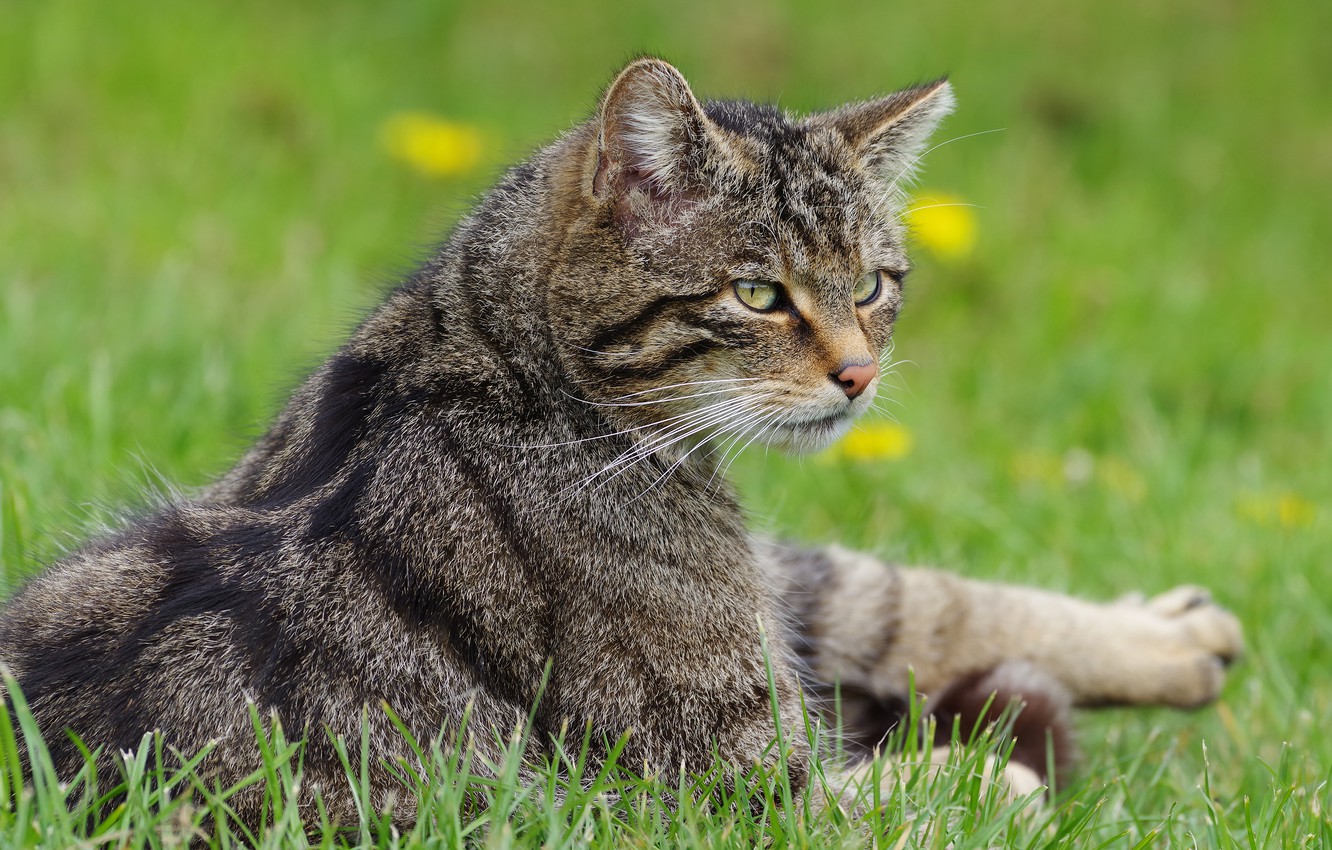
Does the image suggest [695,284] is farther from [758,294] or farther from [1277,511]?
[1277,511]

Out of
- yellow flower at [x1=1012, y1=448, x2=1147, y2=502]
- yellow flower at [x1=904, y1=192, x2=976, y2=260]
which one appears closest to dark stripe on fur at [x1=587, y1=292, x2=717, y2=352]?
yellow flower at [x1=1012, y1=448, x2=1147, y2=502]

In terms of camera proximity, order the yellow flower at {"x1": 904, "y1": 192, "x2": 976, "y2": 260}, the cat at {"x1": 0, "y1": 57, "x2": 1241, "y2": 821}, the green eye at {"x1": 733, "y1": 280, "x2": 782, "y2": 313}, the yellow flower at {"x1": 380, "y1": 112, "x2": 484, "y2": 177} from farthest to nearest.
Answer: the yellow flower at {"x1": 380, "y1": 112, "x2": 484, "y2": 177}, the yellow flower at {"x1": 904, "y1": 192, "x2": 976, "y2": 260}, the green eye at {"x1": 733, "y1": 280, "x2": 782, "y2": 313}, the cat at {"x1": 0, "y1": 57, "x2": 1241, "y2": 821}

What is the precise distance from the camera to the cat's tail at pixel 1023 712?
3.02m

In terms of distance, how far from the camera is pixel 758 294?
8.77 ft

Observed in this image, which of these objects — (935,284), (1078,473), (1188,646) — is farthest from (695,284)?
(935,284)

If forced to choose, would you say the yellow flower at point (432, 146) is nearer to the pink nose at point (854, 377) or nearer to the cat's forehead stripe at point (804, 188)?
the cat's forehead stripe at point (804, 188)

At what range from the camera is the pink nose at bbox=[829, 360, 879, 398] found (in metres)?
2.67

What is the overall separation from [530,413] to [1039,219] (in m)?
4.72

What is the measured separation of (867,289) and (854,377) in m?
0.31

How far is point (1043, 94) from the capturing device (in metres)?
7.50

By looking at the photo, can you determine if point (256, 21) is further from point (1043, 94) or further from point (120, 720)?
point (120, 720)

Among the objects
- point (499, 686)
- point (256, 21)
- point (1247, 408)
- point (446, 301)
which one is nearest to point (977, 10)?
point (1247, 408)

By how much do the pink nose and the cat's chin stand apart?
2.4 inches

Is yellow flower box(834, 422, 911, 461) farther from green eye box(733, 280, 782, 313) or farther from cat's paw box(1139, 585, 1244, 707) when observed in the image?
green eye box(733, 280, 782, 313)
